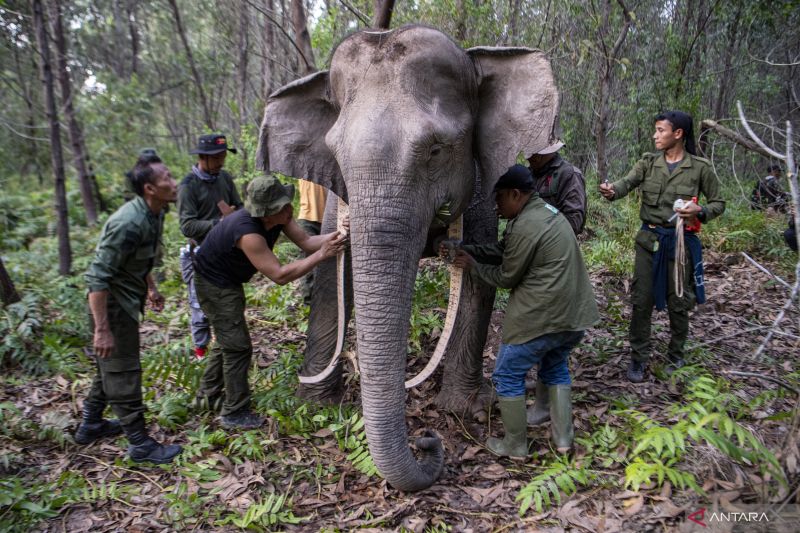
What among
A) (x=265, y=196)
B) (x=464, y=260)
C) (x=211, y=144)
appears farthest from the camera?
(x=211, y=144)

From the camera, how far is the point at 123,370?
3.66 m

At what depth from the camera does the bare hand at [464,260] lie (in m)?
3.71

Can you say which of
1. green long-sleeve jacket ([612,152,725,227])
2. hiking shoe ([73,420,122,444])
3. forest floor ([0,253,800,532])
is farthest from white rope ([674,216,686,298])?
hiking shoe ([73,420,122,444])

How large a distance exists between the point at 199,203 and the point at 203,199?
5 centimetres

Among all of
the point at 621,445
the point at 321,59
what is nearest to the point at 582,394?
the point at 621,445

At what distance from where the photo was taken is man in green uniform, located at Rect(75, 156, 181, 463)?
3.43 meters

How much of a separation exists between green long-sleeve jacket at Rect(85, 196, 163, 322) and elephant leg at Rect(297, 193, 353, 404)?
1.26 m

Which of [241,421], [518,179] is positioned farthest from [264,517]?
[518,179]

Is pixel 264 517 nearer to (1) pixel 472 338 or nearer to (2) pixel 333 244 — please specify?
(2) pixel 333 244

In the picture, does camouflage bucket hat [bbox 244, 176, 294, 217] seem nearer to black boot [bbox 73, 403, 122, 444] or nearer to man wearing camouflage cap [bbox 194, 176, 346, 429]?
man wearing camouflage cap [bbox 194, 176, 346, 429]

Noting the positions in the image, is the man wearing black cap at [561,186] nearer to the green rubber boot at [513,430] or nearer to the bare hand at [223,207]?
the green rubber boot at [513,430]

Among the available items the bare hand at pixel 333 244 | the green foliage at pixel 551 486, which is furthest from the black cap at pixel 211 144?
the green foliage at pixel 551 486

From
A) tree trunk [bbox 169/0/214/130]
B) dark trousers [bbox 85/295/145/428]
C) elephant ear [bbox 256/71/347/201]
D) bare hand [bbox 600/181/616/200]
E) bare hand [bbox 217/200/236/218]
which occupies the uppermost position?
tree trunk [bbox 169/0/214/130]

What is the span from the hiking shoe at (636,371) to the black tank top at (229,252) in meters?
3.38
